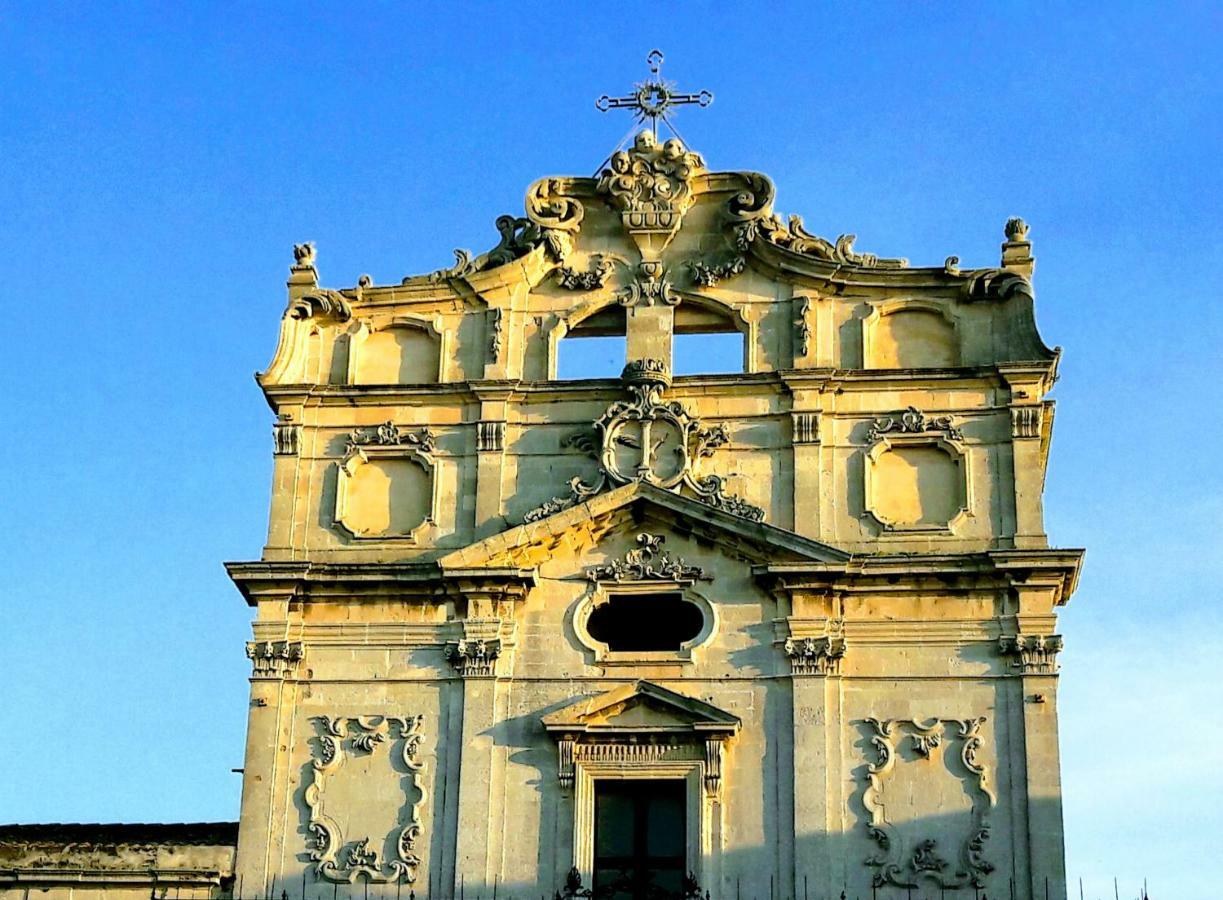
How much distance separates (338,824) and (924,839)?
6889 mm

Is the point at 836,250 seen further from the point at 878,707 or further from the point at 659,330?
the point at 878,707

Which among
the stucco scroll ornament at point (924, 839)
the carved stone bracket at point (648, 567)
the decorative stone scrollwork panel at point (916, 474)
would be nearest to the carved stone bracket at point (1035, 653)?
the stucco scroll ornament at point (924, 839)

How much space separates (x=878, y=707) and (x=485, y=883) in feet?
16.7

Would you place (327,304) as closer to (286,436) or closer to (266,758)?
(286,436)

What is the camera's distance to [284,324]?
30.6 metres

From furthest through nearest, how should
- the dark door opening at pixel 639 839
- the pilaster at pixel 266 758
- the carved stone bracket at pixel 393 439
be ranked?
1. the carved stone bracket at pixel 393 439
2. the pilaster at pixel 266 758
3. the dark door opening at pixel 639 839

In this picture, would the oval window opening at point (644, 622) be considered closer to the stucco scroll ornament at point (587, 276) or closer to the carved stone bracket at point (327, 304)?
the stucco scroll ornament at point (587, 276)

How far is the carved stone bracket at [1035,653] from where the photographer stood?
27.5 m

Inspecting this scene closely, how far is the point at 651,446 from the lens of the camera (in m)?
29.2

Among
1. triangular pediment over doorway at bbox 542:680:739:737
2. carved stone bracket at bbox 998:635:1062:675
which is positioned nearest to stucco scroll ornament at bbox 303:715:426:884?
triangular pediment over doorway at bbox 542:680:739:737

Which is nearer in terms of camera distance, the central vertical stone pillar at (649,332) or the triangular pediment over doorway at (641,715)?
the triangular pediment over doorway at (641,715)

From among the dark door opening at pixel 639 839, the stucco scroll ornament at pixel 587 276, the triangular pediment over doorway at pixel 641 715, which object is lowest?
the dark door opening at pixel 639 839

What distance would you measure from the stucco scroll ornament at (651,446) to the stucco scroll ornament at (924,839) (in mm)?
3382

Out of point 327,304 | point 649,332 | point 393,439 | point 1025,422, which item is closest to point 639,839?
point 393,439
